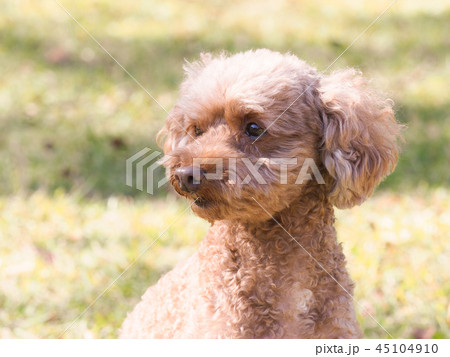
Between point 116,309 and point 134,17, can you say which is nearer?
point 116,309

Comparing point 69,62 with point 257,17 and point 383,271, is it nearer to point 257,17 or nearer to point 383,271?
point 257,17

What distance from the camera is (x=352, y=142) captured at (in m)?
2.77

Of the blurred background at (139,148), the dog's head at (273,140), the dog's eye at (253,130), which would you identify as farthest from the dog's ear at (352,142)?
the blurred background at (139,148)

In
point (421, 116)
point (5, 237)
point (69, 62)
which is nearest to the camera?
point (5, 237)

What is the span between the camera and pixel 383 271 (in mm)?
4039

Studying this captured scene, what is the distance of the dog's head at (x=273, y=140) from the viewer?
8.65 feet

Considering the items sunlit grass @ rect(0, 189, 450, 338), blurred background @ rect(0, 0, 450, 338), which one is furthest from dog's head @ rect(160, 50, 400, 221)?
sunlit grass @ rect(0, 189, 450, 338)

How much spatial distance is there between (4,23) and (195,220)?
3.95 meters

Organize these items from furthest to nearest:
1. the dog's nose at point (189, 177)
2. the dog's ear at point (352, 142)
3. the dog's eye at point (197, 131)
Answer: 1. the dog's eye at point (197, 131)
2. the dog's ear at point (352, 142)
3. the dog's nose at point (189, 177)

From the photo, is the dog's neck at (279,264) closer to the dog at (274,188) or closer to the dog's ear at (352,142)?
the dog at (274,188)

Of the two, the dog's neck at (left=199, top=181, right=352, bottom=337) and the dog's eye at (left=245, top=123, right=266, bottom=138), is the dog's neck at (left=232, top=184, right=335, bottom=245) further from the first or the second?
the dog's eye at (left=245, top=123, right=266, bottom=138)

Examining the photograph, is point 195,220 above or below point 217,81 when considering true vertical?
below

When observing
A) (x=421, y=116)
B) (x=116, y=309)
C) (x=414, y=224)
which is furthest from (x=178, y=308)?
(x=421, y=116)

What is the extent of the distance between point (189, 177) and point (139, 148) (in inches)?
130
